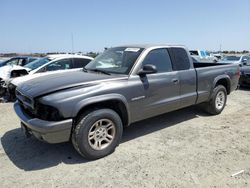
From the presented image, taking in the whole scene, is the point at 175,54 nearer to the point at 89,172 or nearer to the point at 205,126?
the point at 205,126

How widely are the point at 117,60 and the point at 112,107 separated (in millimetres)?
1090

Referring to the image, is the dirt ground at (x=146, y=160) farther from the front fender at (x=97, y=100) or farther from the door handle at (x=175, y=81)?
the door handle at (x=175, y=81)

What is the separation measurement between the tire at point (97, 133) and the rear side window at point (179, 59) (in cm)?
192

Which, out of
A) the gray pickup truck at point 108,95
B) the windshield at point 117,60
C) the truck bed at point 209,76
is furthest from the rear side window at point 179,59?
the windshield at point 117,60

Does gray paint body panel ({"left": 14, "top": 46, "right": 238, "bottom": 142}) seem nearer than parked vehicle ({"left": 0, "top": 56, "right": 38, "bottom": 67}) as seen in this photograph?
Yes

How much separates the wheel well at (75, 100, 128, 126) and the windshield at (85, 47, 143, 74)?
622mm

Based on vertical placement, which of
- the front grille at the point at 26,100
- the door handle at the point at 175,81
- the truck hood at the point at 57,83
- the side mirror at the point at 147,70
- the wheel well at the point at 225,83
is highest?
the side mirror at the point at 147,70

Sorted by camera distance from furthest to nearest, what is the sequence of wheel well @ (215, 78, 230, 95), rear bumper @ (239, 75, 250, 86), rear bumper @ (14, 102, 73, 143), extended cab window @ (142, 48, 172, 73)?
rear bumper @ (239, 75, 250, 86) → wheel well @ (215, 78, 230, 95) → extended cab window @ (142, 48, 172, 73) → rear bumper @ (14, 102, 73, 143)

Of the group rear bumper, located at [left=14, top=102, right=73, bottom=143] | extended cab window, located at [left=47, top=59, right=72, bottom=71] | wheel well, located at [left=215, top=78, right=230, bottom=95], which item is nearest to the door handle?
wheel well, located at [left=215, top=78, right=230, bottom=95]

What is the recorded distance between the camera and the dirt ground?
10.8ft

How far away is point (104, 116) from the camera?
153 inches

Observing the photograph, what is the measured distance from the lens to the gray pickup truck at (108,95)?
353 centimetres

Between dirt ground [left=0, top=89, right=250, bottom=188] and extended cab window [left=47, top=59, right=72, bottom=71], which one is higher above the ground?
extended cab window [left=47, top=59, right=72, bottom=71]

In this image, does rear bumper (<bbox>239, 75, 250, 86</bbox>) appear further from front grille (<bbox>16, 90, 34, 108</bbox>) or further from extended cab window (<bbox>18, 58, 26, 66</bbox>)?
extended cab window (<bbox>18, 58, 26, 66</bbox>)
